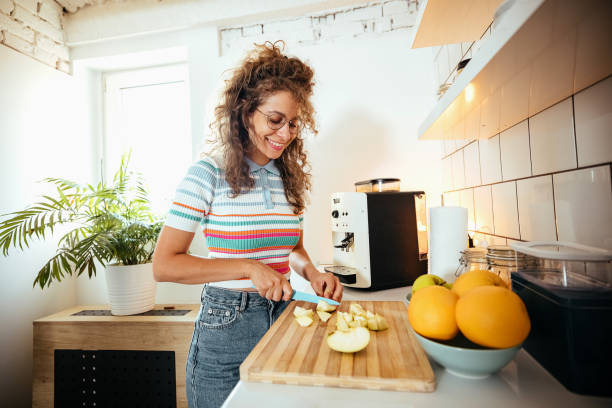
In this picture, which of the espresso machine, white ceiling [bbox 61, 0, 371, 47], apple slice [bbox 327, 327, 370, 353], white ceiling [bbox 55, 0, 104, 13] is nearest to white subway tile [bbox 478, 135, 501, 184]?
the espresso machine

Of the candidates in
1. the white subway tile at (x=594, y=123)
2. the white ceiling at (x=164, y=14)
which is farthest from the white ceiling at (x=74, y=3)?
the white subway tile at (x=594, y=123)

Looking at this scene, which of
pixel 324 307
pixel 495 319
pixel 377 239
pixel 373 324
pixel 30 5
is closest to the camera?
pixel 495 319

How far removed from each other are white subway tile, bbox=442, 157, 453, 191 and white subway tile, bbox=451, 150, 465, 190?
2.0 inches

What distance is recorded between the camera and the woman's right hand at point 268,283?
72cm

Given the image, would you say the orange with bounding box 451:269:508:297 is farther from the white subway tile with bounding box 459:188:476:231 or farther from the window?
the window

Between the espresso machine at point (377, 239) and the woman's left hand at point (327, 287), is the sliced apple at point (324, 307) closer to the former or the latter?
the woman's left hand at point (327, 287)

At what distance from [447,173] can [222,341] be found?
1383 millimetres

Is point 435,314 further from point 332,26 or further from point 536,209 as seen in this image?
point 332,26

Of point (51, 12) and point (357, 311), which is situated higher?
point (51, 12)

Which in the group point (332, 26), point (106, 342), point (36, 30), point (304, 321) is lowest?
point (106, 342)

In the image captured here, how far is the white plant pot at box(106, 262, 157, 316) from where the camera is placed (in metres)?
1.62

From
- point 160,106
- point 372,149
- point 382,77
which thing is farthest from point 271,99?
point 160,106

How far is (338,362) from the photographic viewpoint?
1.69 ft

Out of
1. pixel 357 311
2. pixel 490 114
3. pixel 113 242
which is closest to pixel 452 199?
pixel 490 114
